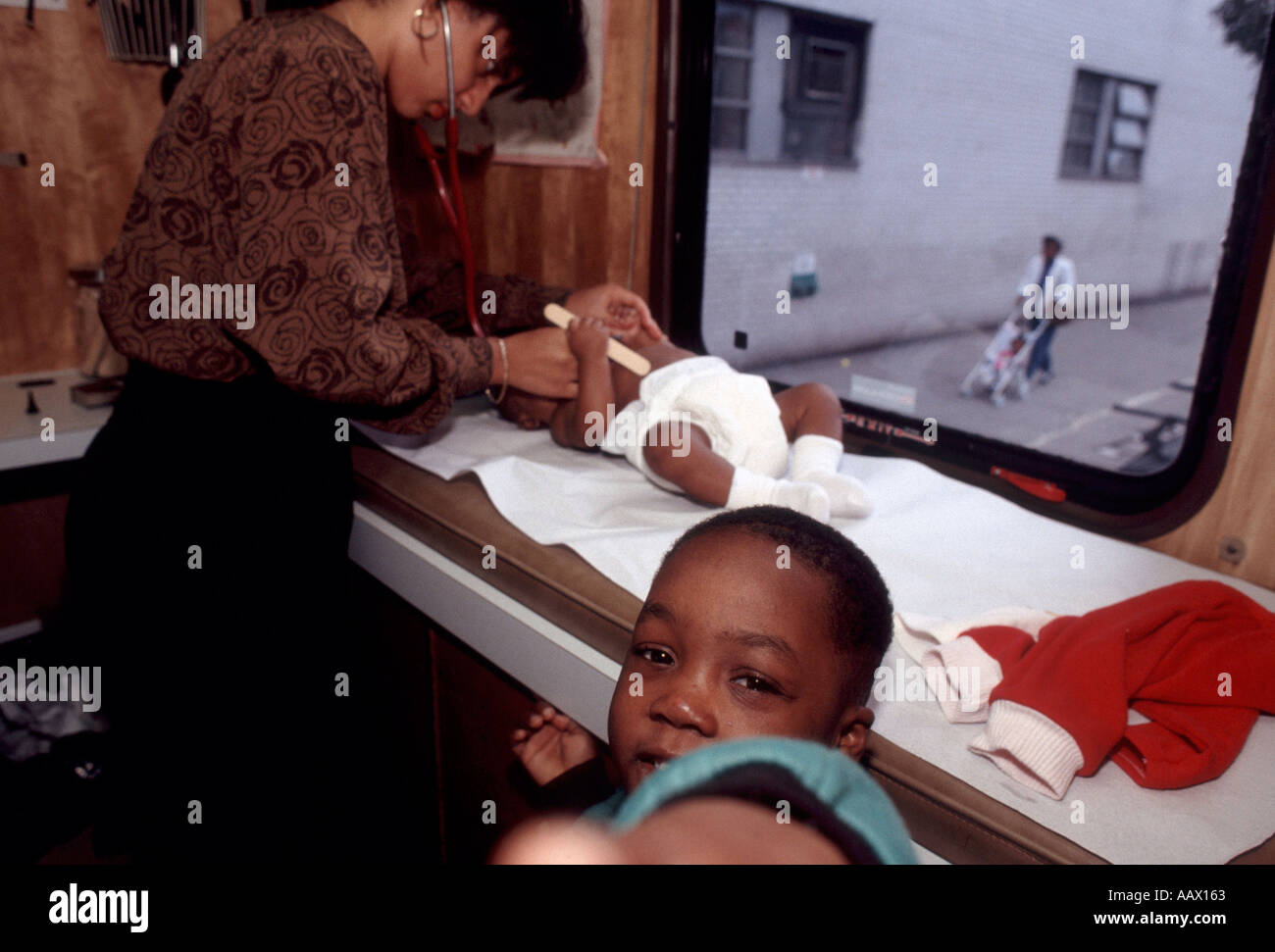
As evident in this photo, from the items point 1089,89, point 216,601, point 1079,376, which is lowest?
point 1079,376

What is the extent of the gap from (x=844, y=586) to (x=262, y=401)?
34.5 inches

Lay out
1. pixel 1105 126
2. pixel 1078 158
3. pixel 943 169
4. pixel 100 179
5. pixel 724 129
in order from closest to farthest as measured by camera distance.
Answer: pixel 100 179 → pixel 724 129 → pixel 1105 126 → pixel 943 169 → pixel 1078 158

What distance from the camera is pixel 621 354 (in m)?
1.59

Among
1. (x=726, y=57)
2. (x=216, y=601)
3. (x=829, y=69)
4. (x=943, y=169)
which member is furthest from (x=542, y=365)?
(x=943, y=169)

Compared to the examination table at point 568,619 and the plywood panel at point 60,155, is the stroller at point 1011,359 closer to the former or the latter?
the examination table at point 568,619

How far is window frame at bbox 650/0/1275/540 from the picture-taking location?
1.16 m

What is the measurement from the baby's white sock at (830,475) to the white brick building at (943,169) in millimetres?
672

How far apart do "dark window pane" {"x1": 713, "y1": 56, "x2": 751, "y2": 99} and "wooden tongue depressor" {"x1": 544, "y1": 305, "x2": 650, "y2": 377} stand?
2.65ft

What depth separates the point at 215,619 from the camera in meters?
1.20

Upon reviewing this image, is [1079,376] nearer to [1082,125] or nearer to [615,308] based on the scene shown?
[1082,125]

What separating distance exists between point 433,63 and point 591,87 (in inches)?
39.9

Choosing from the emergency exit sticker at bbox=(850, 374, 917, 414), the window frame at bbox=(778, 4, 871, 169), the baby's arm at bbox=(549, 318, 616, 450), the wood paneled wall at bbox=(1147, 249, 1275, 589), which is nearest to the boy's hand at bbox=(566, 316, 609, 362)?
the baby's arm at bbox=(549, 318, 616, 450)

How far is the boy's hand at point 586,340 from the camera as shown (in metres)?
1.55
